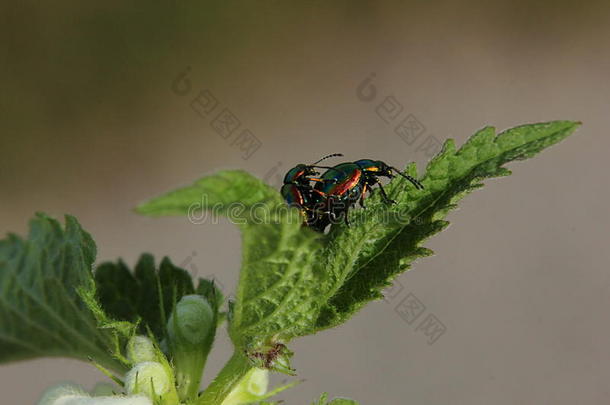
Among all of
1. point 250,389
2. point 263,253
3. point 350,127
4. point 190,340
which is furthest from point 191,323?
point 350,127

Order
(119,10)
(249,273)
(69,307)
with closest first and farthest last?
(249,273) → (69,307) → (119,10)

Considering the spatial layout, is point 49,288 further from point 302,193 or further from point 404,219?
point 404,219

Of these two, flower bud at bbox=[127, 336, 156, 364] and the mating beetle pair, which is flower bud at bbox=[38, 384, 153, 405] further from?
the mating beetle pair

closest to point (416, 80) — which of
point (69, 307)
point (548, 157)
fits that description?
point (548, 157)

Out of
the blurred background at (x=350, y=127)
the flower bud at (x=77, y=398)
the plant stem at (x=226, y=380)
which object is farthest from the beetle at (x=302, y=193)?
the blurred background at (x=350, y=127)

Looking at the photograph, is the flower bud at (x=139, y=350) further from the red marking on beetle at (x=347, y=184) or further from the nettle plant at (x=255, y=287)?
the red marking on beetle at (x=347, y=184)

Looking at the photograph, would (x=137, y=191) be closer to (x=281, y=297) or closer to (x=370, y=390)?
(x=370, y=390)
